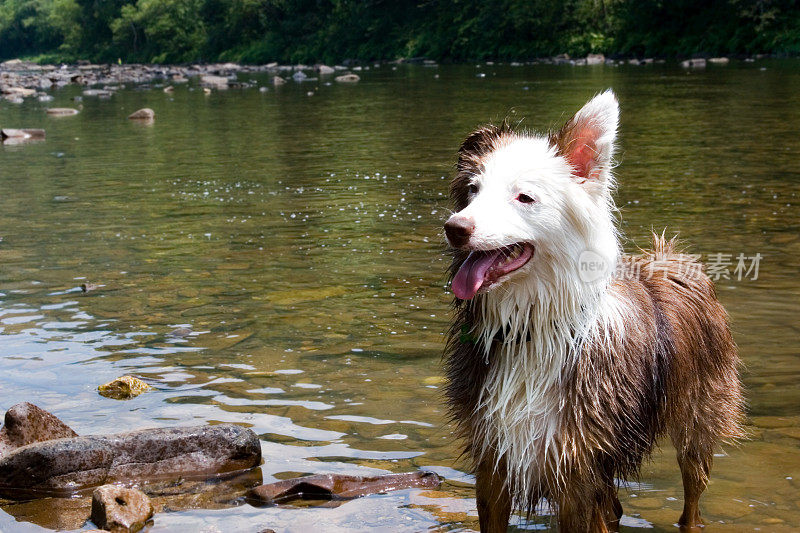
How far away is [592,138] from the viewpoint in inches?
146

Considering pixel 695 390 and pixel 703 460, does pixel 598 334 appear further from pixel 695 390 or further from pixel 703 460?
pixel 703 460

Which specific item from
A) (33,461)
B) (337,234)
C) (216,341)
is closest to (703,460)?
(33,461)

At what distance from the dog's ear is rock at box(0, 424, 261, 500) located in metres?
2.73

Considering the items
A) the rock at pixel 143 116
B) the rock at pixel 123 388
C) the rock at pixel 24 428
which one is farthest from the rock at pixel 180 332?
the rock at pixel 143 116

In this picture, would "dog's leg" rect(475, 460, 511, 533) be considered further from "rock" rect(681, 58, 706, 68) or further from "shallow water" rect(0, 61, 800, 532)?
"rock" rect(681, 58, 706, 68)

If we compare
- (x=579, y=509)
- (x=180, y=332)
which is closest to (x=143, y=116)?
(x=180, y=332)

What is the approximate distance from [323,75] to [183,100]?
19.3 m

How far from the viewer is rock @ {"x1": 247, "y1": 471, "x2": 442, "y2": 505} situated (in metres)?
4.92

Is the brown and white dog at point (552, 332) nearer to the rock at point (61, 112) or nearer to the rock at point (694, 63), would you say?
the rock at point (61, 112)

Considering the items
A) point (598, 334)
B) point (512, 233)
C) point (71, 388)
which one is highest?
point (512, 233)

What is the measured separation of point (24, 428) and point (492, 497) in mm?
3062

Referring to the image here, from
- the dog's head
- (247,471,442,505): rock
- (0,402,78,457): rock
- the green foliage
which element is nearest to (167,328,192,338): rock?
(0,402,78,457): rock

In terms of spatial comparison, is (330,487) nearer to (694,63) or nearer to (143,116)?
(143,116)

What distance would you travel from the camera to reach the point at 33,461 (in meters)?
5.05
